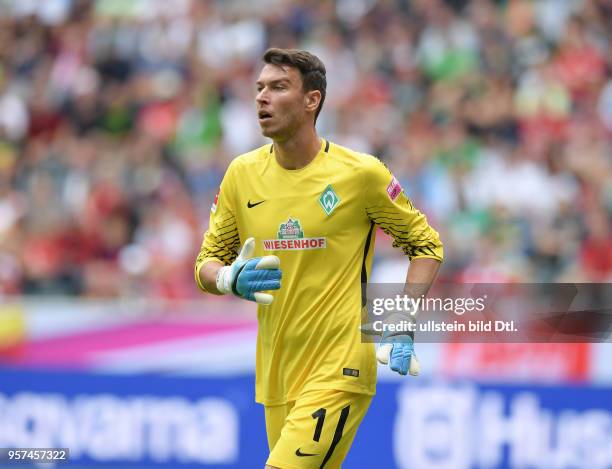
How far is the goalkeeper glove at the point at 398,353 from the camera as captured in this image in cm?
680

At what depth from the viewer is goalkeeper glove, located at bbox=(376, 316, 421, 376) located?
6.80 metres

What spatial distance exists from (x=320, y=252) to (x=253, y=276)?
1.94 feet

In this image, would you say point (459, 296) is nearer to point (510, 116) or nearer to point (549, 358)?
point (549, 358)

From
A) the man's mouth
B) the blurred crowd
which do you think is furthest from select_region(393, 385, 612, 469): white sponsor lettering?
the man's mouth

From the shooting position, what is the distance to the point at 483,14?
53.6 ft

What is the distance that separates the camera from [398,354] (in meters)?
6.83

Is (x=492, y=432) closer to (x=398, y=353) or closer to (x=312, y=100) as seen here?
(x=398, y=353)

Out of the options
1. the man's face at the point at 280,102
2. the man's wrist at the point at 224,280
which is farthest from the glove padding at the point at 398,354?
the man's face at the point at 280,102

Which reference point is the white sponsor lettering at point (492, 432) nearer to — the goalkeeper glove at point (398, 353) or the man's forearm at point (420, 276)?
the man's forearm at point (420, 276)

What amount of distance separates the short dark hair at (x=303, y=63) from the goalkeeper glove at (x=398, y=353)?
1.37 meters

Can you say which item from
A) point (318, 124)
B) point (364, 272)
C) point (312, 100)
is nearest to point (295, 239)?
point (364, 272)

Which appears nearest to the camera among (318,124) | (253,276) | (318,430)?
(253,276)

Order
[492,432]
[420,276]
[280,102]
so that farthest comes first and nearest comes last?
[492,432] < [420,276] < [280,102]

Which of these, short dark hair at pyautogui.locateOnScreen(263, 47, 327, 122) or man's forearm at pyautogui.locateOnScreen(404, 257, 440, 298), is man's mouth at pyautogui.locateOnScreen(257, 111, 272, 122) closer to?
short dark hair at pyautogui.locateOnScreen(263, 47, 327, 122)
